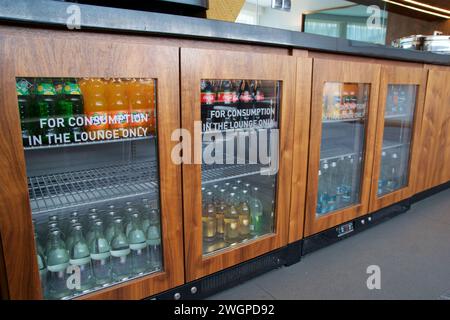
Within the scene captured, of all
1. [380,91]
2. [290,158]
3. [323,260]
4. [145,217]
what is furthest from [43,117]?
[380,91]

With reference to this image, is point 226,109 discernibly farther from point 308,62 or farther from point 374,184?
point 374,184

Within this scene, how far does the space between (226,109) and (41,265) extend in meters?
0.89

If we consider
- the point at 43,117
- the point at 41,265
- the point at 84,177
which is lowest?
the point at 41,265

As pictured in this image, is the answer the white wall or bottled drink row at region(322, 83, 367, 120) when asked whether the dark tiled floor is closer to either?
bottled drink row at region(322, 83, 367, 120)

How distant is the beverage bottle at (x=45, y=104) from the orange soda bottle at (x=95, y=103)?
0.36 feet

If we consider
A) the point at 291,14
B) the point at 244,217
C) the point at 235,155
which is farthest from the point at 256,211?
the point at 291,14

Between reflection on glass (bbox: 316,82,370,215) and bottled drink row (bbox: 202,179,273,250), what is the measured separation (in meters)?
0.43

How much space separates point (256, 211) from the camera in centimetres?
160

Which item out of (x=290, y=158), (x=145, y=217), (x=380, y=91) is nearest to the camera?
(x=145, y=217)

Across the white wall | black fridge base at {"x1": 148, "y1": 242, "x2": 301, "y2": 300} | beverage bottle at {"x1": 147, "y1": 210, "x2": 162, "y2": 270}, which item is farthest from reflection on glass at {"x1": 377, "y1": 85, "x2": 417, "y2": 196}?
the white wall

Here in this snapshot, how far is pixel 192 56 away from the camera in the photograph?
1.10 meters

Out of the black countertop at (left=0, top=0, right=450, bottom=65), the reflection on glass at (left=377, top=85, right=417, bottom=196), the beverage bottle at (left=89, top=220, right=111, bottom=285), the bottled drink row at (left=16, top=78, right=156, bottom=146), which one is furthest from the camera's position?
the reflection on glass at (left=377, top=85, right=417, bottom=196)

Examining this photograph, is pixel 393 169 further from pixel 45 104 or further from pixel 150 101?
pixel 45 104

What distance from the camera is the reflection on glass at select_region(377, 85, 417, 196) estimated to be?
213 cm
